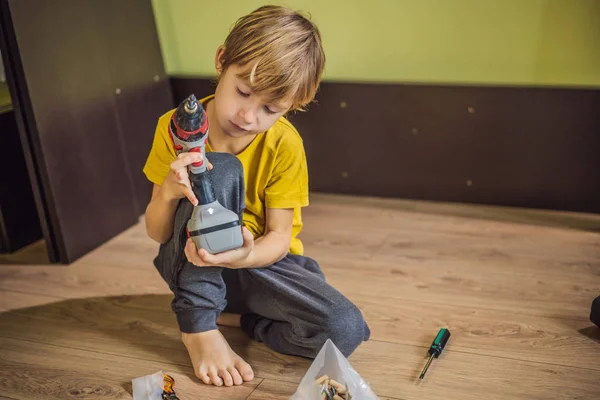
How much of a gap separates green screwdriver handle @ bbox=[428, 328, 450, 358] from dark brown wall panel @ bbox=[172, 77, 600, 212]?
715mm

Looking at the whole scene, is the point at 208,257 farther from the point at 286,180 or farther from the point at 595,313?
the point at 595,313

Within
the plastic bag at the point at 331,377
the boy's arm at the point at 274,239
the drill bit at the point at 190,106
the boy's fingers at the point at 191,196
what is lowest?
the plastic bag at the point at 331,377

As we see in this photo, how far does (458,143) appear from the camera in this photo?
194 cm

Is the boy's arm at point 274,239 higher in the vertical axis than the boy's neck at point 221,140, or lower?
lower

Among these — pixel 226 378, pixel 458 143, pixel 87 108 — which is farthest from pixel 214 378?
pixel 458 143

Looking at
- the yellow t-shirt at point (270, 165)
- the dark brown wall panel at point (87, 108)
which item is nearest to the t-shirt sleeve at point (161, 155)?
the yellow t-shirt at point (270, 165)

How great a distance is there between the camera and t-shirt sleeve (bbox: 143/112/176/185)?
126cm

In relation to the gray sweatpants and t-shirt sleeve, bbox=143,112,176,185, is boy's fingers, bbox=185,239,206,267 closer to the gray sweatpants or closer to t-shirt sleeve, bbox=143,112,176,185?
the gray sweatpants

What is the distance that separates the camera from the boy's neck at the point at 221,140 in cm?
124

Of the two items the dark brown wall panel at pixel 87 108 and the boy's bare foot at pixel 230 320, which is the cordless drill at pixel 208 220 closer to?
the boy's bare foot at pixel 230 320

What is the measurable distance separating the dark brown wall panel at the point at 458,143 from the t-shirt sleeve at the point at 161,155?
80cm

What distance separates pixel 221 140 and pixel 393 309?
1.61ft

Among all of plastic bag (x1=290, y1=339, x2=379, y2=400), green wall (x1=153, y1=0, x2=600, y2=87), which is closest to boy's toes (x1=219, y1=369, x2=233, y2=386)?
plastic bag (x1=290, y1=339, x2=379, y2=400)

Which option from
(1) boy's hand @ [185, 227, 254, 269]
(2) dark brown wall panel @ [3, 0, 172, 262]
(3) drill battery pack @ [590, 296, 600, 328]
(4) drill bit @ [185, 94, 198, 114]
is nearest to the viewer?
(4) drill bit @ [185, 94, 198, 114]
